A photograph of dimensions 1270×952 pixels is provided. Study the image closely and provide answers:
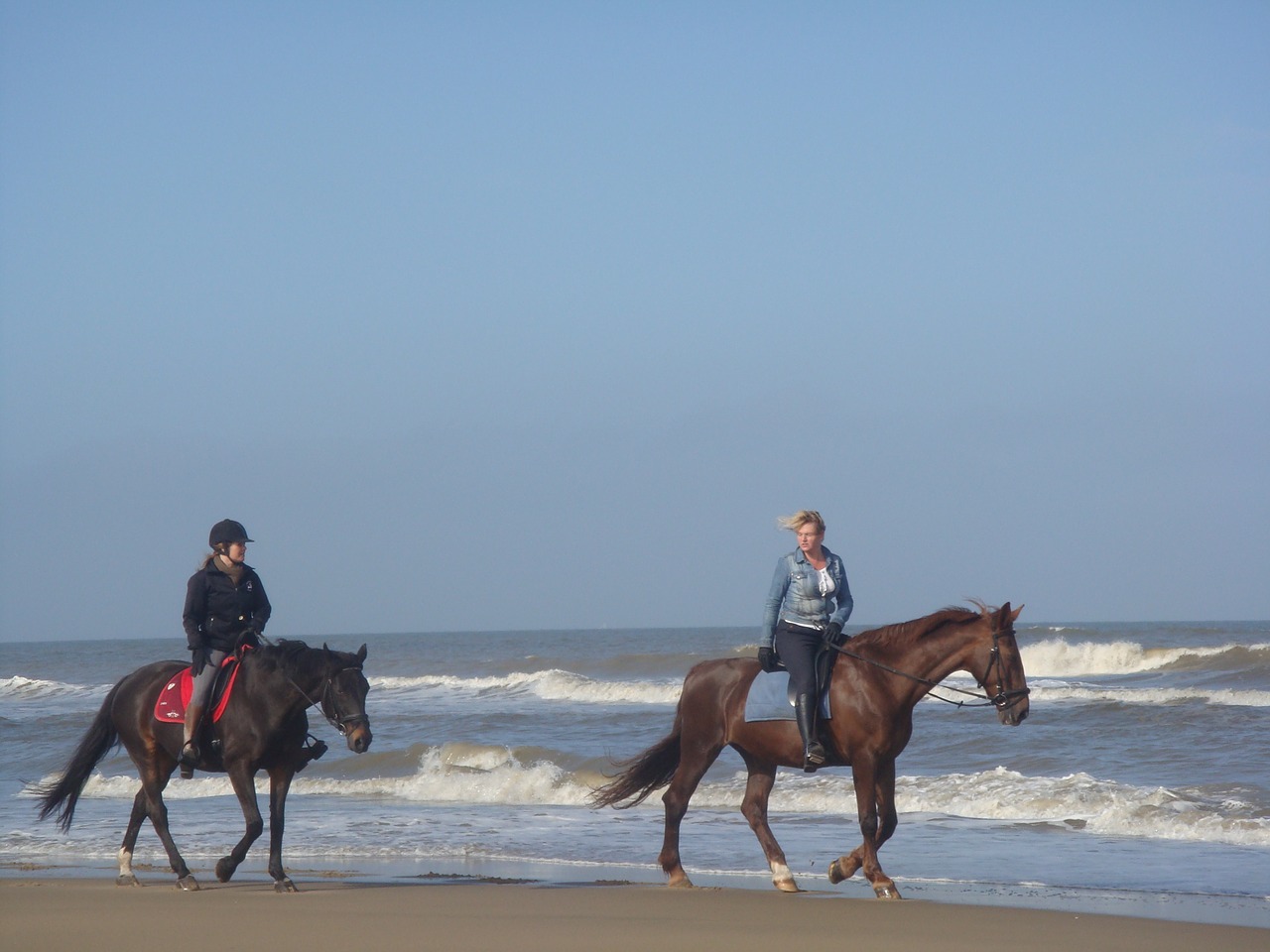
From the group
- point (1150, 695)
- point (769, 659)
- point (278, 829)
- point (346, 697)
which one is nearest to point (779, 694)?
point (769, 659)

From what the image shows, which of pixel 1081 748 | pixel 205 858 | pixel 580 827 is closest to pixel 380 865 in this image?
pixel 205 858

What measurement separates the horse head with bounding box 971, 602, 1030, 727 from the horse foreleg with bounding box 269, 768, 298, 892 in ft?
13.7

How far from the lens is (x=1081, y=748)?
583 inches

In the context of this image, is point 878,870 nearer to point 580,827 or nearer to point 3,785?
point 580,827

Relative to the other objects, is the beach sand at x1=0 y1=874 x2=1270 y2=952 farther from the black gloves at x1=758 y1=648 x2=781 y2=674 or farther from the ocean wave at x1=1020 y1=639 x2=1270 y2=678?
the ocean wave at x1=1020 y1=639 x2=1270 y2=678

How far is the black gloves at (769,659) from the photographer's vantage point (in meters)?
7.71

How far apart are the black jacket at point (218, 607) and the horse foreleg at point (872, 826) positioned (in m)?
3.81

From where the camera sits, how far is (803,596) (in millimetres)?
7633

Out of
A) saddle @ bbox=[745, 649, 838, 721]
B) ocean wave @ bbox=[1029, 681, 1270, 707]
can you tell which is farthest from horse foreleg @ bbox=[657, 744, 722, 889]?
ocean wave @ bbox=[1029, 681, 1270, 707]

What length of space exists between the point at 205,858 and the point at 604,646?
170ft

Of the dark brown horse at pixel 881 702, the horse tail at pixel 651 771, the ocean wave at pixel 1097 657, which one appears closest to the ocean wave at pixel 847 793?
the horse tail at pixel 651 771

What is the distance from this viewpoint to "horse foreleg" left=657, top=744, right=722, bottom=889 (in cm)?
816

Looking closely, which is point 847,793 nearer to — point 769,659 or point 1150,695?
point 769,659

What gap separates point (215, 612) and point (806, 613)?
3597mm
